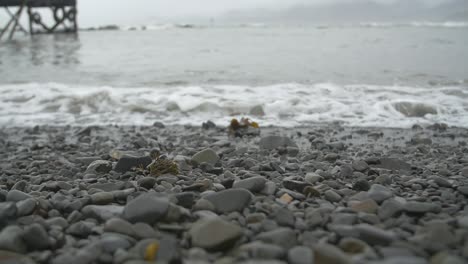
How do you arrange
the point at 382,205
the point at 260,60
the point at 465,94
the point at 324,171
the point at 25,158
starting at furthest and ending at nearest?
the point at 260,60 → the point at 465,94 → the point at 25,158 → the point at 324,171 → the point at 382,205

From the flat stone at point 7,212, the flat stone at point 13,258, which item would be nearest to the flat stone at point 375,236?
the flat stone at point 13,258

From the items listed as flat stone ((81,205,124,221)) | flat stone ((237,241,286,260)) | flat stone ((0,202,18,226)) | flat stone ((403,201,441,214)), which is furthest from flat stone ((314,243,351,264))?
flat stone ((0,202,18,226))

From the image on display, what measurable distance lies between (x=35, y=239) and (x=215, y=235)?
827 millimetres

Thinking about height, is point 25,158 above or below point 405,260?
below

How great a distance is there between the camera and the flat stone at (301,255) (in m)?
1.48

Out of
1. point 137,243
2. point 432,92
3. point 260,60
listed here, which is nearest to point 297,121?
point 432,92

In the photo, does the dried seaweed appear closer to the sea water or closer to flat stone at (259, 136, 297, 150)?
the sea water

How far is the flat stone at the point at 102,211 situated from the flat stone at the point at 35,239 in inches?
13.8

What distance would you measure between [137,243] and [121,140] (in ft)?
10.6

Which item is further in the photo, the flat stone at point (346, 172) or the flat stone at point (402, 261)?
the flat stone at point (346, 172)

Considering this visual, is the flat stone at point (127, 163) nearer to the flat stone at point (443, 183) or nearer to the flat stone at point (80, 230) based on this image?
the flat stone at point (80, 230)

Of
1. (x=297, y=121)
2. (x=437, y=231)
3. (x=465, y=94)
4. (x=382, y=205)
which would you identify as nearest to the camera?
(x=437, y=231)

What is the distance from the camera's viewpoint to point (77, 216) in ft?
6.83

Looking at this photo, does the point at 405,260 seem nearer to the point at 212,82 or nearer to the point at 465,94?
the point at 465,94
